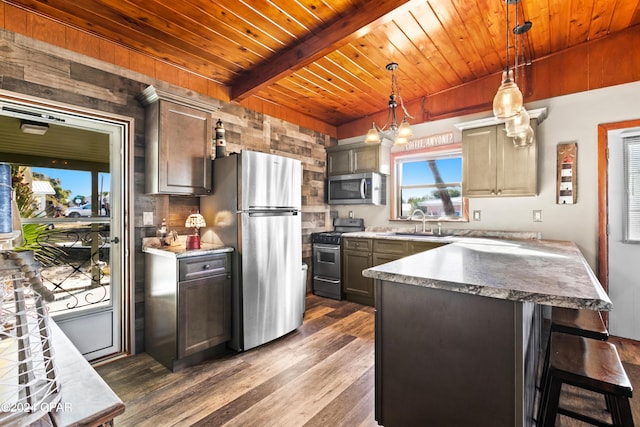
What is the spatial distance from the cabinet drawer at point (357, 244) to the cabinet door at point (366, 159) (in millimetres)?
1057

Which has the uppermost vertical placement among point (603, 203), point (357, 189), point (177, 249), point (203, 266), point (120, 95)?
point (120, 95)

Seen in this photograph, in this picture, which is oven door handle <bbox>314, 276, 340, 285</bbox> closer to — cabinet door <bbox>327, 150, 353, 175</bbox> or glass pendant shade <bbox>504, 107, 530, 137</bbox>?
cabinet door <bbox>327, 150, 353, 175</bbox>

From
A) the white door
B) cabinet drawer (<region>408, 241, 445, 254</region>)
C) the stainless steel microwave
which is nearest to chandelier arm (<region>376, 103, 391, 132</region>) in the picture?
the stainless steel microwave

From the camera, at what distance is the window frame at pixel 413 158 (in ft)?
12.7

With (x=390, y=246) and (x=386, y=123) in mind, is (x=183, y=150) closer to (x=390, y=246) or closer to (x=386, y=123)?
(x=390, y=246)

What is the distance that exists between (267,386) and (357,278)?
213cm

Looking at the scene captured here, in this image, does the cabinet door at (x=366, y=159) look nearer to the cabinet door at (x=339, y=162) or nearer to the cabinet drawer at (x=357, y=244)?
the cabinet door at (x=339, y=162)

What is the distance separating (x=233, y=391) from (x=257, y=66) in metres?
2.93

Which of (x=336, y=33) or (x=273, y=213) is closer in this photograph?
(x=336, y=33)

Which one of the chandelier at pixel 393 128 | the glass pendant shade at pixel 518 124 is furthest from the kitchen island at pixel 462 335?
the chandelier at pixel 393 128

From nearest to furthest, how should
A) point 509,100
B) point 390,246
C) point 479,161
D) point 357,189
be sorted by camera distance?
1. point 509,100
2. point 479,161
3. point 390,246
4. point 357,189

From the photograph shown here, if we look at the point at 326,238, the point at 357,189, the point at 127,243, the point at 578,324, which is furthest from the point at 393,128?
the point at 127,243

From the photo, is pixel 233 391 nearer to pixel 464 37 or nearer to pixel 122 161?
pixel 122 161

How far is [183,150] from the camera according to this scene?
→ 274cm
